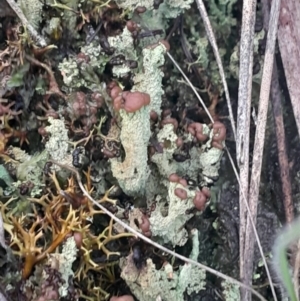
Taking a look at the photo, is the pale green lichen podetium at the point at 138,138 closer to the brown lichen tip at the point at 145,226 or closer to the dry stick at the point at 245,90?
the brown lichen tip at the point at 145,226

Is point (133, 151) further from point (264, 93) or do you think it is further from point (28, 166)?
point (264, 93)

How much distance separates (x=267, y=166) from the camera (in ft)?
5.43

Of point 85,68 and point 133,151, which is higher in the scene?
point 85,68

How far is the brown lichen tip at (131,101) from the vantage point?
Answer: 141 centimetres

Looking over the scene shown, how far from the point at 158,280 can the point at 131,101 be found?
19.3 inches

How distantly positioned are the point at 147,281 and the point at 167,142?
40 centimetres

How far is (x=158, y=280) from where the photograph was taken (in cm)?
140

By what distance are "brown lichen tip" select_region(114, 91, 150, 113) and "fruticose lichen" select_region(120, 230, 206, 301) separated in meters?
0.41

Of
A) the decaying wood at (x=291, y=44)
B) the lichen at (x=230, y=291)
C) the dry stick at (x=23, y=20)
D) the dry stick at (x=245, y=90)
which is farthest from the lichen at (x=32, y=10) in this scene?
the lichen at (x=230, y=291)

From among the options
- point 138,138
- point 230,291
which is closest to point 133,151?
point 138,138

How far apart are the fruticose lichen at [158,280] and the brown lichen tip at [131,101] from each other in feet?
1.34

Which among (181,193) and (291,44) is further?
(291,44)

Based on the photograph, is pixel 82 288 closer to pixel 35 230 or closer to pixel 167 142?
pixel 35 230

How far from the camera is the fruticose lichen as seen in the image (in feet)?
4.57
